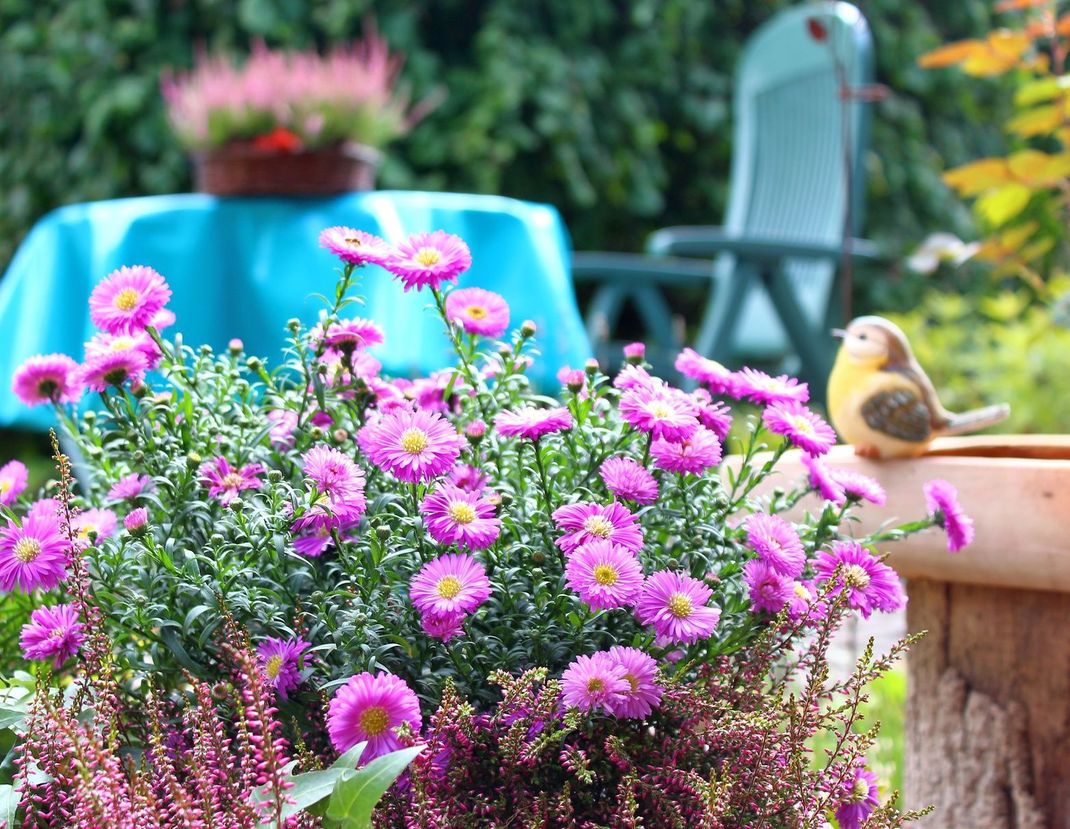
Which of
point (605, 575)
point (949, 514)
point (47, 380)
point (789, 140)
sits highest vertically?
point (47, 380)

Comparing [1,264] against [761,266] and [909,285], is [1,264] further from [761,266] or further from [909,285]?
[909,285]

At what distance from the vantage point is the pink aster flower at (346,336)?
115cm

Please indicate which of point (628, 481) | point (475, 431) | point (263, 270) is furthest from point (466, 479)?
point (263, 270)

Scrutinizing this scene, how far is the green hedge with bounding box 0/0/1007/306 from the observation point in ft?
19.1

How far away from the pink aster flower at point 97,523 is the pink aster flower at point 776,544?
587 mm

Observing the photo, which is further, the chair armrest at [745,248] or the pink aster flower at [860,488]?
the chair armrest at [745,248]

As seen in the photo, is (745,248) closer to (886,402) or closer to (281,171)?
(281,171)

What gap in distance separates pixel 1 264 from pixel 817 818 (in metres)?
5.94

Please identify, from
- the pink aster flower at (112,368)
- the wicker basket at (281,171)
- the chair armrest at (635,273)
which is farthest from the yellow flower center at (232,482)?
the chair armrest at (635,273)

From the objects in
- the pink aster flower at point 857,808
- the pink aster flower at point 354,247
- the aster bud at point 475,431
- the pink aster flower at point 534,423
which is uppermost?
the pink aster flower at point 354,247

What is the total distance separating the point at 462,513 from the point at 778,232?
420 centimetres

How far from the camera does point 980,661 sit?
161cm

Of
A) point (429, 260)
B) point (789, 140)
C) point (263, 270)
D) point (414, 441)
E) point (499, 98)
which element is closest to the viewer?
point (414, 441)

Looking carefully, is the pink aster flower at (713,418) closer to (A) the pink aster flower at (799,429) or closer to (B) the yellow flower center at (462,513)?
(A) the pink aster flower at (799,429)
